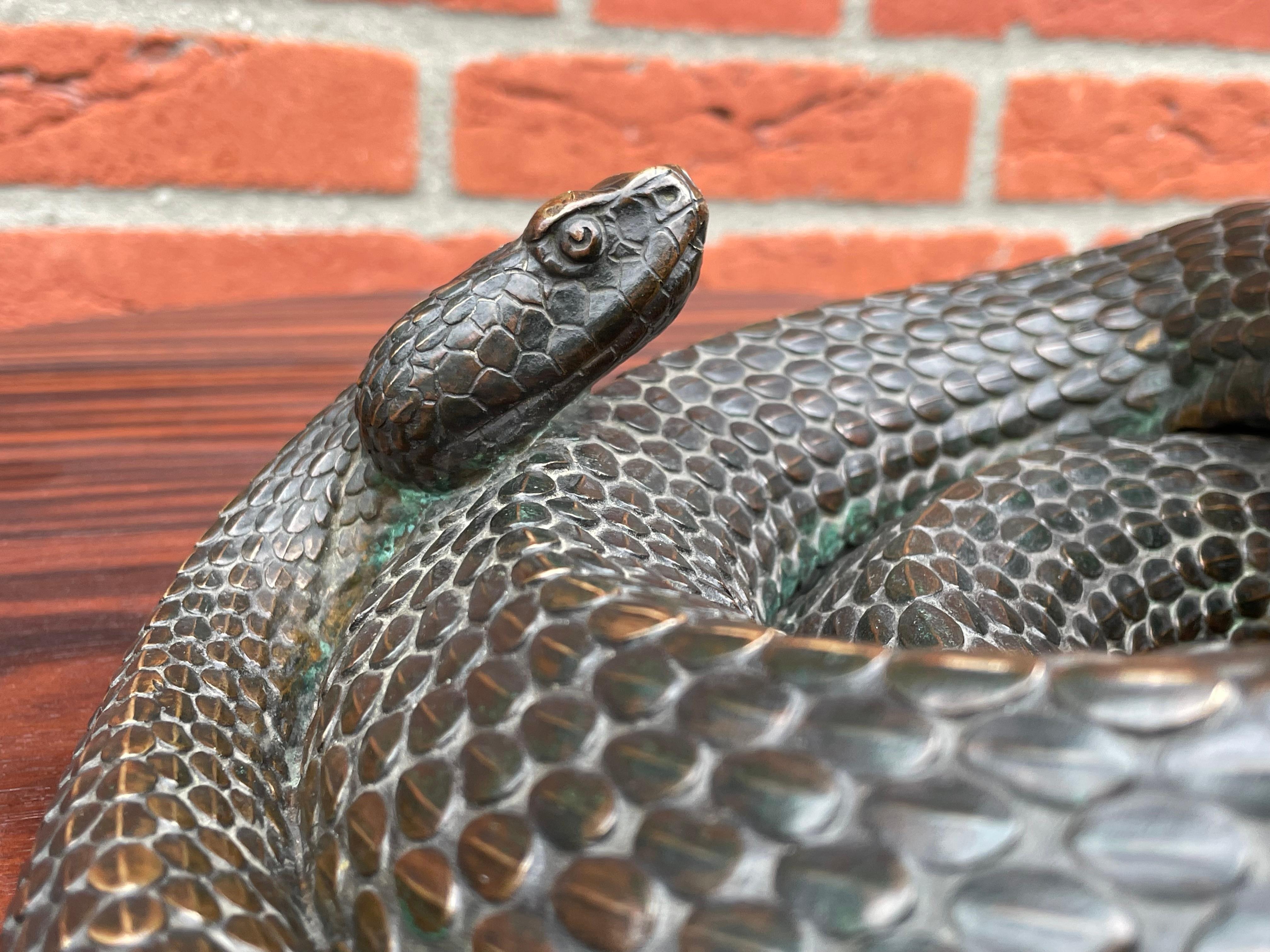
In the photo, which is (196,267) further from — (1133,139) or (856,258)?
(1133,139)

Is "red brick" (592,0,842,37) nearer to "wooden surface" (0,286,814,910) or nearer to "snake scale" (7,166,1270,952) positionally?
"wooden surface" (0,286,814,910)

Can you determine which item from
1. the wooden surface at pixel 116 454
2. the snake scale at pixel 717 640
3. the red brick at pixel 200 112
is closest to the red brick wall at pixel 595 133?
the red brick at pixel 200 112

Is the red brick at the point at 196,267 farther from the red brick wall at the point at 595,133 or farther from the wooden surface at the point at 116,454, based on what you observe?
the wooden surface at the point at 116,454

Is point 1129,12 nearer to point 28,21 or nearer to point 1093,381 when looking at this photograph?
point 1093,381

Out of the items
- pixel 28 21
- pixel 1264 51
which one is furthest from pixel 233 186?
pixel 1264 51

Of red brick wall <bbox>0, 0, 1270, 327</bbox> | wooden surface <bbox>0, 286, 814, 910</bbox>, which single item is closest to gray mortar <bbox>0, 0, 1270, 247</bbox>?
red brick wall <bbox>0, 0, 1270, 327</bbox>

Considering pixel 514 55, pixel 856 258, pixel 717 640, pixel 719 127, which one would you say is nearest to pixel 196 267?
pixel 514 55
